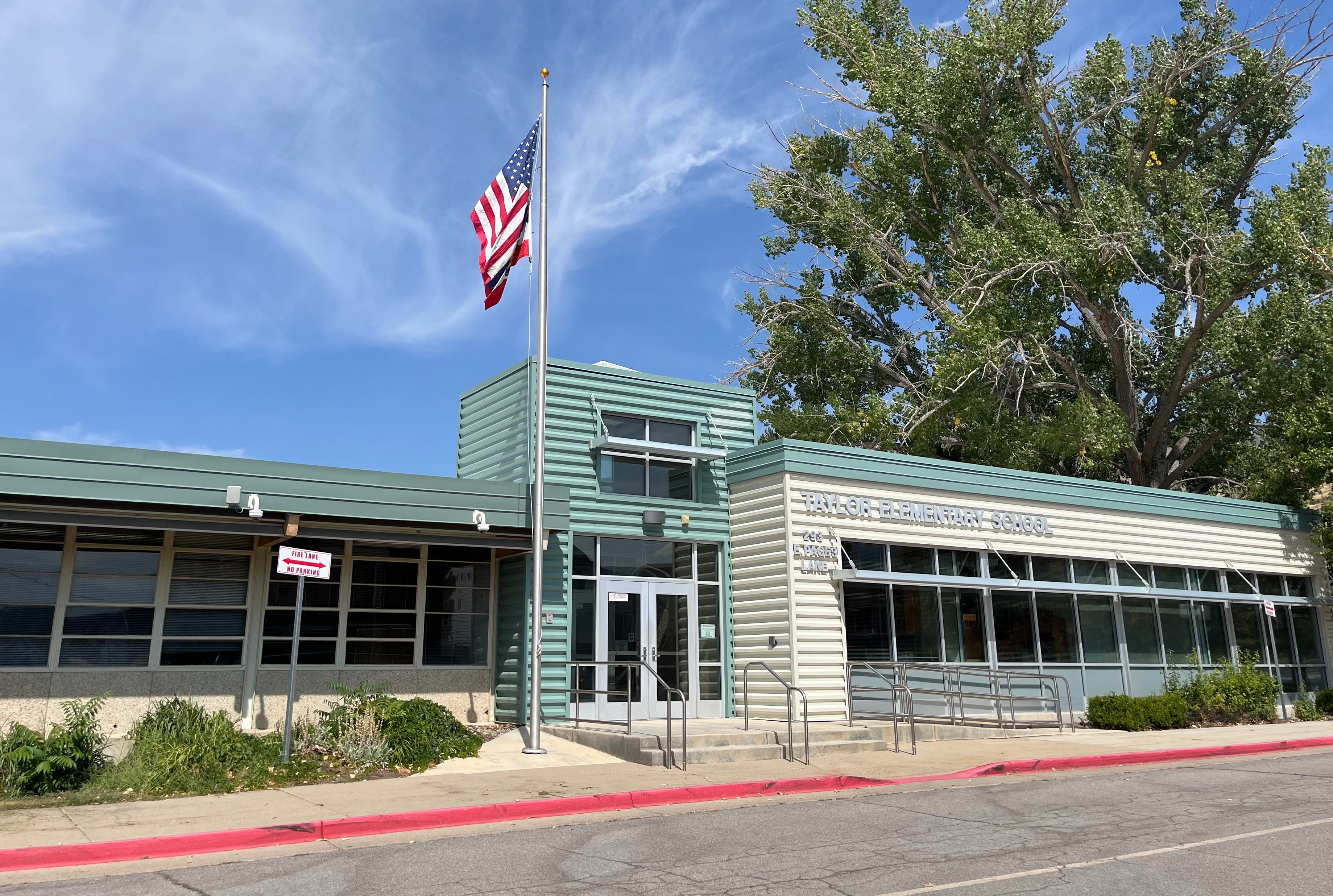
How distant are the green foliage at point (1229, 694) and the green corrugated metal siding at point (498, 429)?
13.5 metres

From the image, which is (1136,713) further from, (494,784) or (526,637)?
(494,784)

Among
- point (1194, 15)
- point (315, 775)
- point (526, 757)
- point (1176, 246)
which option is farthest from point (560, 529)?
point (1194, 15)

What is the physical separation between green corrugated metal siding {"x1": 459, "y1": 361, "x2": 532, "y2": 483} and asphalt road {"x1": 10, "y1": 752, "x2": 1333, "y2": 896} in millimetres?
7972

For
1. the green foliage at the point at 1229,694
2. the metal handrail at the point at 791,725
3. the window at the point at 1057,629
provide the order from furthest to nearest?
the green foliage at the point at 1229,694 → the window at the point at 1057,629 → the metal handrail at the point at 791,725

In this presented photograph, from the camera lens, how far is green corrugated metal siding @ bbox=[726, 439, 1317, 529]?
706 inches

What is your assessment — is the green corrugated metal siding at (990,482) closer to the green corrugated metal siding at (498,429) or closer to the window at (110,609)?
the green corrugated metal siding at (498,429)

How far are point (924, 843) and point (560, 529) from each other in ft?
28.2

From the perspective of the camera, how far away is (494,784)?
1163 centimetres

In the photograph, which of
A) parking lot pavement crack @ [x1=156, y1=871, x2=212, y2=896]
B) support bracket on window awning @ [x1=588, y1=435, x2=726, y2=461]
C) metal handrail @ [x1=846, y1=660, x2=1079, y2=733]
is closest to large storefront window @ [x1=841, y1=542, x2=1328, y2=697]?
metal handrail @ [x1=846, y1=660, x2=1079, y2=733]

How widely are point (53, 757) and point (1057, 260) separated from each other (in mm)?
23385

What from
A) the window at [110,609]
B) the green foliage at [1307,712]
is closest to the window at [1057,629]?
the green foliage at [1307,712]

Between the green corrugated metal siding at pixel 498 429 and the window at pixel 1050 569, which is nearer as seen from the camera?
the green corrugated metal siding at pixel 498 429

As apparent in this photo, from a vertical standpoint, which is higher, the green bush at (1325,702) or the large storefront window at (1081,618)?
the large storefront window at (1081,618)

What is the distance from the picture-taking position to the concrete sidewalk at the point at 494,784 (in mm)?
9250
